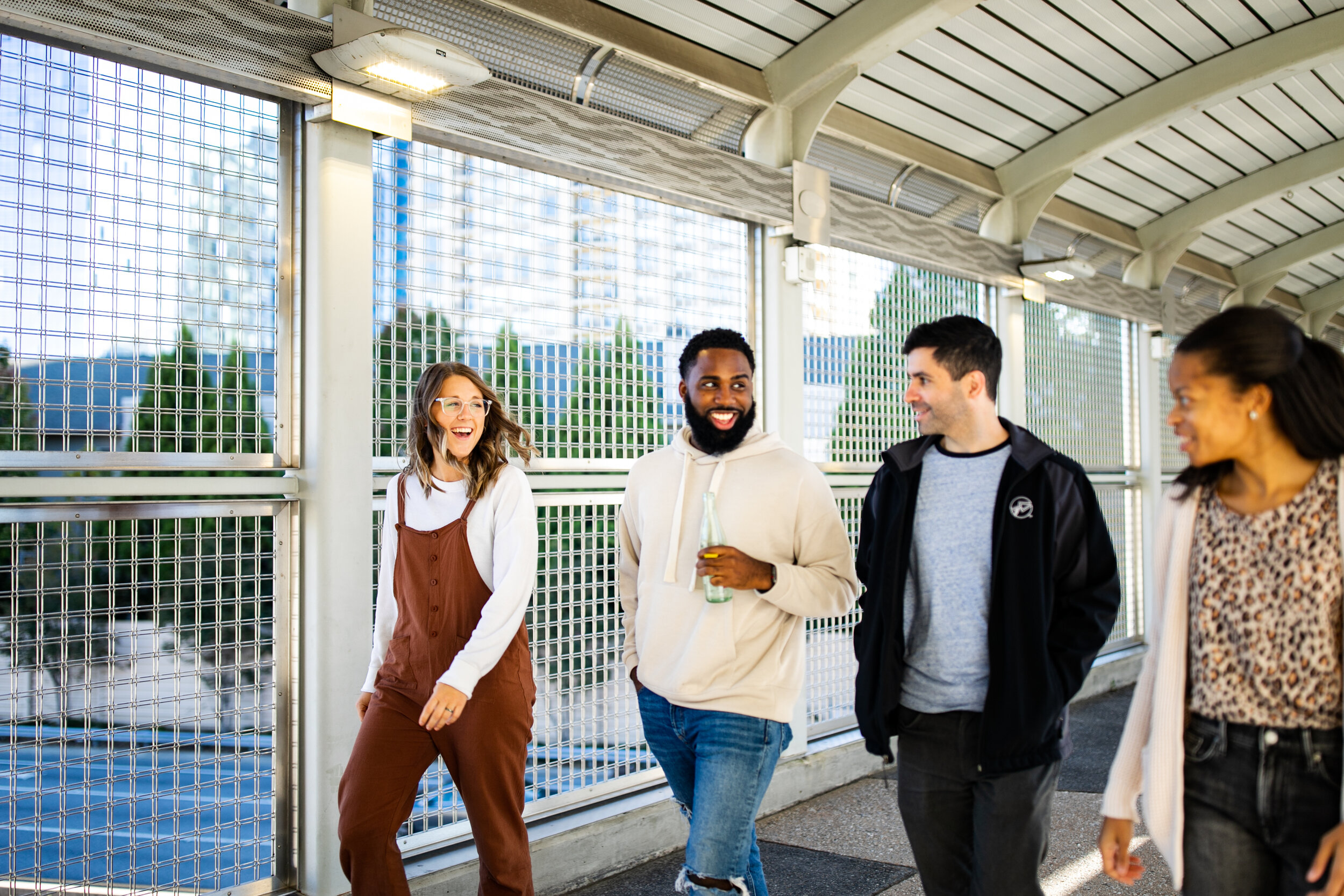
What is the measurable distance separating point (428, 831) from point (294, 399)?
5.95ft

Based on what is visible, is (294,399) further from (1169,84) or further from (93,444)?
(1169,84)

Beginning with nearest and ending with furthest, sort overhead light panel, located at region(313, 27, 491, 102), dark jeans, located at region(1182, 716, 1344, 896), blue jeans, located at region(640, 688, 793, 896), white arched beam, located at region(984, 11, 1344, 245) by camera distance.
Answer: dark jeans, located at region(1182, 716, 1344, 896), blue jeans, located at region(640, 688, 793, 896), overhead light panel, located at region(313, 27, 491, 102), white arched beam, located at region(984, 11, 1344, 245)

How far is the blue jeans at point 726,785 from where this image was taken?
9.66 ft

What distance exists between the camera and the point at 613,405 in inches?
201

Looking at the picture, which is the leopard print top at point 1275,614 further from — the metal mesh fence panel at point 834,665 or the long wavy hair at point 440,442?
the metal mesh fence panel at point 834,665

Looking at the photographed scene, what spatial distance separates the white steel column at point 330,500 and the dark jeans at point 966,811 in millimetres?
2064

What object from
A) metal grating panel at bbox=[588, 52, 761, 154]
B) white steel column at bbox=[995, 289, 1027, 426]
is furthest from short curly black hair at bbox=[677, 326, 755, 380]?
white steel column at bbox=[995, 289, 1027, 426]

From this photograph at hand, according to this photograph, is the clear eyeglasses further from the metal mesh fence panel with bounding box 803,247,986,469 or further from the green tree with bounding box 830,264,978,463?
the green tree with bounding box 830,264,978,463

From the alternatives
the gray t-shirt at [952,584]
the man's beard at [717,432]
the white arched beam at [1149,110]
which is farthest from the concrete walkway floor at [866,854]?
the white arched beam at [1149,110]

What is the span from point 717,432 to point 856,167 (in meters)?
3.95

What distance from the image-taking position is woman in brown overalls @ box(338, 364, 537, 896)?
3.11 metres

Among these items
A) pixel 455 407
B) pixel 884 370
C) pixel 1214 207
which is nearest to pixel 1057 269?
pixel 884 370

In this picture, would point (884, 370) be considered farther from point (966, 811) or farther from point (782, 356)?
point (966, 811)

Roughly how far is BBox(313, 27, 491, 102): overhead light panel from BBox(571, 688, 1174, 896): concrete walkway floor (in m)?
3.26
